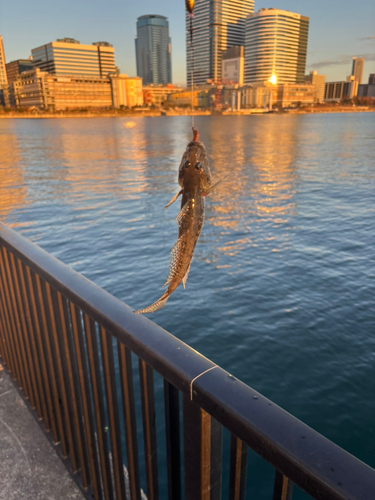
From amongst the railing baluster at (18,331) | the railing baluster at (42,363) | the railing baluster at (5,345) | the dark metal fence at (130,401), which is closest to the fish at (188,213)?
the dark metal fence at (130,401)

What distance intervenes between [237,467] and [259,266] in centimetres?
1737

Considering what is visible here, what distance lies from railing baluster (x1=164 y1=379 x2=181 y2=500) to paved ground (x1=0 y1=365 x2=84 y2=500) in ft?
5.39

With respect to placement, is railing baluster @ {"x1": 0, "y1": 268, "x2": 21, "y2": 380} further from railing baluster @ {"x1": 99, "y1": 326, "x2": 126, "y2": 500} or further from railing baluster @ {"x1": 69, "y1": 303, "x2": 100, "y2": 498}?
railing baluster @ {"x1": 99, "y1": 326, "x2": 126, "y2": 500}

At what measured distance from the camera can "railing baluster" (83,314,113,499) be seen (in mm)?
2771

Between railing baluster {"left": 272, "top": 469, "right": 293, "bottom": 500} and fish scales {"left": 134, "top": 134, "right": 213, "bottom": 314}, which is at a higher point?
fish scales {"left": 134, "top": 134, "right": 213, "bottom": 314}

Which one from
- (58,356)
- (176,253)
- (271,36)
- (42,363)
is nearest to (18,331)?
(42,363)

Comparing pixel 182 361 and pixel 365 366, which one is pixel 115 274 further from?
pixel 182 361

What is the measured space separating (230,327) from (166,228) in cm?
1303

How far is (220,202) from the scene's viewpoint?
33094 millimetres

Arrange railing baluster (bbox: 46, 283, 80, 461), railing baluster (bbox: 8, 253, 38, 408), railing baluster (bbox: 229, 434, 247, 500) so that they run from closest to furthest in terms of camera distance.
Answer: railing baluster (bbox: 229, 434, 247, 500)
railing baluster (bbox: 46, 283, 80, 461)
railing baluster (bbox: 8, 253, 38, 408)

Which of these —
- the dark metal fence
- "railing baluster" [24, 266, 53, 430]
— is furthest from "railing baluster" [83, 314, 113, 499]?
"railing baluster" [24, 266, 53, 430]

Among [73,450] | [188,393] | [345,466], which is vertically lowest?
[73,450]

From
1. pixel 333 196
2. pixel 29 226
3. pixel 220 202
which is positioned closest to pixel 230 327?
pixel 29 226

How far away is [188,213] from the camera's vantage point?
1453 mm
